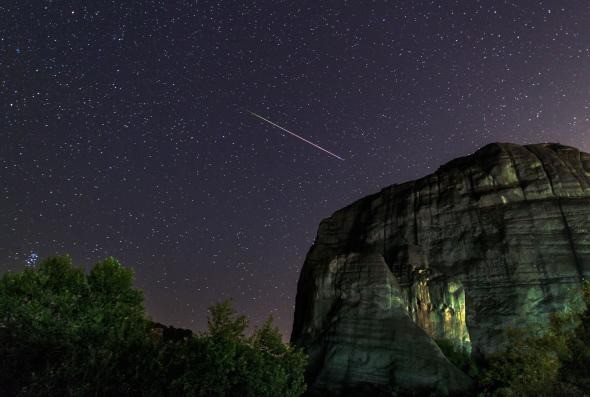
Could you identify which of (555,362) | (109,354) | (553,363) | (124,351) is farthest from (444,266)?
(109,354)

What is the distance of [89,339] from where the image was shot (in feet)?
102

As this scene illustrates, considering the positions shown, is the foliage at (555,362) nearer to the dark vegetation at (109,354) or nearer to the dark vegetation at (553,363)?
the dark vegetation at (553,363)

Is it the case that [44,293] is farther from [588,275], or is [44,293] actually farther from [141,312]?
[588,275]

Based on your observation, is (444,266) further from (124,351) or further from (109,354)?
(109,354)

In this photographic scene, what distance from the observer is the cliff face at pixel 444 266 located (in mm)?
47188

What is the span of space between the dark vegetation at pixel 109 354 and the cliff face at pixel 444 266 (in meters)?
15.8

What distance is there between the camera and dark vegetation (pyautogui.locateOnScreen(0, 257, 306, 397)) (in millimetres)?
28203

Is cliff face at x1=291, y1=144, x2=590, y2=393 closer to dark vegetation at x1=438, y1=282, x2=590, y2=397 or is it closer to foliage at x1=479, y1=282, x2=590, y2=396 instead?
dark vegetation at x1=438, y1=282, x2=590, y2=397

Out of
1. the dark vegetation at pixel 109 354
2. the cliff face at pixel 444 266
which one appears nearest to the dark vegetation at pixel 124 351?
the dark vegetation at pixel 109 354

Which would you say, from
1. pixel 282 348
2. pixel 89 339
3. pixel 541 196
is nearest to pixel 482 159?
pixel 541 196

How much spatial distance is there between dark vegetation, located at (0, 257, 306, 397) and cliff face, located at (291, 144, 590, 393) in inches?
623

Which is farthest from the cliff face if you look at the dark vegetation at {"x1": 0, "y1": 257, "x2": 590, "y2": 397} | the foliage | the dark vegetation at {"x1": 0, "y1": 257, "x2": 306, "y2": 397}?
the dark vegetation at {"x1": 0, "y1": 257, "x2": 306, "y2": 397}

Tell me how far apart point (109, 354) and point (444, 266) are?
52165mm

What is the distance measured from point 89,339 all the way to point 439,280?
44675 millimetres
